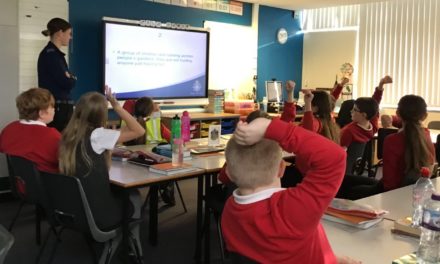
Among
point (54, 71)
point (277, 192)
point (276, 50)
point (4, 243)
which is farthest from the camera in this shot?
point (276, 50)

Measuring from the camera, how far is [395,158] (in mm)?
2998

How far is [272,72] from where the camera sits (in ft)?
25.9

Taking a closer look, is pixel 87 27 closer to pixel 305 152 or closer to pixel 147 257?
pixel 147 257

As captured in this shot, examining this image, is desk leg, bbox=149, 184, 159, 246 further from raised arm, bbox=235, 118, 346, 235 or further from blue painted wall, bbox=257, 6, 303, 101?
blue painted wall, bbox=257, 6, 303, 101

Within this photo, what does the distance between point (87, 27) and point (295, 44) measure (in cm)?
392

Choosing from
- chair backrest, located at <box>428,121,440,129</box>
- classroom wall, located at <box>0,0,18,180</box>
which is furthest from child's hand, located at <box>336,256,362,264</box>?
chair backrest, located at <box>428,121,440,129</box>

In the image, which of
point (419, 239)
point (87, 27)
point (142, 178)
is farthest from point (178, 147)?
point (87, 27)

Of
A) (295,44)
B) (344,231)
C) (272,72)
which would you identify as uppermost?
(295,44)

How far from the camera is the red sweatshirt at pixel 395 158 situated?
2.98 m

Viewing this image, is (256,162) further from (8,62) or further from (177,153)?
(8,62)

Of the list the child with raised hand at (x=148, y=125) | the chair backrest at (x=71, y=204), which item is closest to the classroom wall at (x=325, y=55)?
the child with raised hand at (x=148, y=125)

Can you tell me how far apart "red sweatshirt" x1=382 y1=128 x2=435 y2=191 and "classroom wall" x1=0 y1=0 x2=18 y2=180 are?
353 centimetres

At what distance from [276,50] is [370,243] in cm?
639

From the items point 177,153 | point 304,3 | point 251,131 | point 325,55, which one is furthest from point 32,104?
point 325,55
